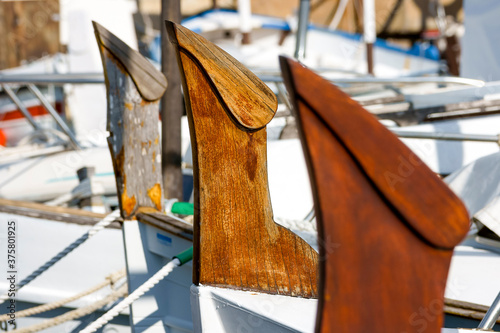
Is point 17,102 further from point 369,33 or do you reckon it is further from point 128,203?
point 369,33

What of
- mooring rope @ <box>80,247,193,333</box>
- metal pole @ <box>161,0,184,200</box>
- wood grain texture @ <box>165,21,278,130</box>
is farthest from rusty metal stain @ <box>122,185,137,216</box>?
metal pole @ <box>161,0,184,200</box>

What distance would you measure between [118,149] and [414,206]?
144 cm

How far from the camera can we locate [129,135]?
2125 millimetres

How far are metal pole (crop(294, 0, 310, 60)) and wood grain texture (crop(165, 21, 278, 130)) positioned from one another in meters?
2.86

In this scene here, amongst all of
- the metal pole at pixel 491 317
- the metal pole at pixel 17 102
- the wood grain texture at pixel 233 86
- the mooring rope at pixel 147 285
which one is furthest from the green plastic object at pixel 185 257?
the metal pole at pixel 17 102

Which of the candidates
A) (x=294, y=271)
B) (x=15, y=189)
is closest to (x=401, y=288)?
(x=294, y=271)

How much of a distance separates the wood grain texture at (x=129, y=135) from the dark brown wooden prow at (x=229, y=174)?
0.66 m

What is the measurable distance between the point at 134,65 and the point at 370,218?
54.7 inches

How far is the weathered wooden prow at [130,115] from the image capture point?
2096 millimetres

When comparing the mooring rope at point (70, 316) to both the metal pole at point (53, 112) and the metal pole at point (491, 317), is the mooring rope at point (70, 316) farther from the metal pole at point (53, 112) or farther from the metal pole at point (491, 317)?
the metal pole at point (53, 112)

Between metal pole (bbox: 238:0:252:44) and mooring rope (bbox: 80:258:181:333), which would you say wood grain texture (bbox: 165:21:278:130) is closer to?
mooring rope (bbox: 80:258:181:333)

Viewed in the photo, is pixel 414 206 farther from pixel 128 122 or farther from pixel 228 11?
pixel 228 11

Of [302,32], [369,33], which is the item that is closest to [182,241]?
[302,32]

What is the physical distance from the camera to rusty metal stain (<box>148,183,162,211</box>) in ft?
7.25
